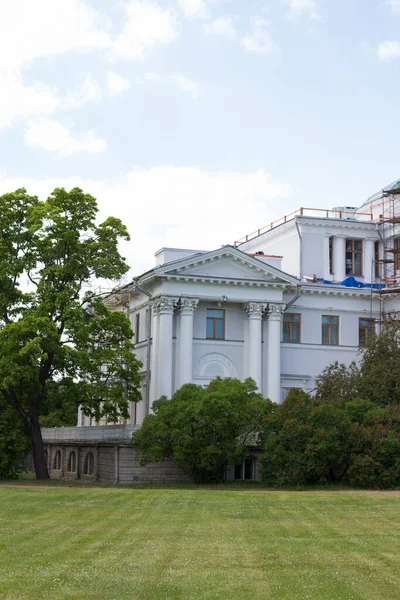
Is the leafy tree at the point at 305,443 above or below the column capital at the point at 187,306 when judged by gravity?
below

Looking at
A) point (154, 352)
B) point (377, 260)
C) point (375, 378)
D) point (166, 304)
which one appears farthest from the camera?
point (377, 260)

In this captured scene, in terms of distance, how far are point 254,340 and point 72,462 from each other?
1456 cm

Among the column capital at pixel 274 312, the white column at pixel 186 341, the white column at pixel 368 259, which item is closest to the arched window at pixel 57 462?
A: the white column at pixel 186 341

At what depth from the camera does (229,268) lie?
57.6 m

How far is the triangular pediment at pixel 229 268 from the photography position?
56219 millimetres

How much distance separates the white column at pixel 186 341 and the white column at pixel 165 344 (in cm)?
59

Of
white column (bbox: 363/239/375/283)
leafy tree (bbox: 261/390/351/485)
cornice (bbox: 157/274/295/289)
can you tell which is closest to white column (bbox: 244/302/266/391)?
cornice (bbox: 157/274/295/289)

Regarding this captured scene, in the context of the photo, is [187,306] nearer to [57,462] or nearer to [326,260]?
[326,260]

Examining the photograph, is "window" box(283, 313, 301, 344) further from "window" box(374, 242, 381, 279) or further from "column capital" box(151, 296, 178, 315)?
"column capital" box(151, 296, 178, 315)

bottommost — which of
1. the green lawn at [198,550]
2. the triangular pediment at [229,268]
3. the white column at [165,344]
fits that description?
the green lawn at [198,550]

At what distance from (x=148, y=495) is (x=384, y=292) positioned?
100 feet

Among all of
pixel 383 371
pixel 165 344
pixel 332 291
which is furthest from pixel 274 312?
pixel 383 371

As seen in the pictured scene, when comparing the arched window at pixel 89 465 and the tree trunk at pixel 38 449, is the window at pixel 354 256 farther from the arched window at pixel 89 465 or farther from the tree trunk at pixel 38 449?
the tree trunk at pixel 38 449

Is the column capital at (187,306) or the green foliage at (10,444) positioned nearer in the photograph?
the green foliage at (10,444)
